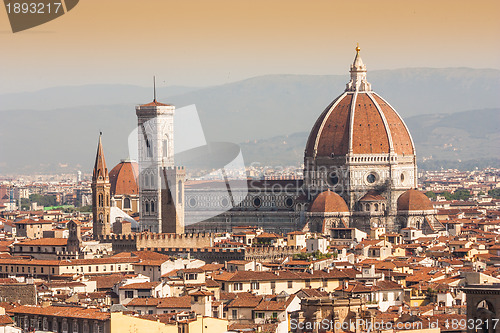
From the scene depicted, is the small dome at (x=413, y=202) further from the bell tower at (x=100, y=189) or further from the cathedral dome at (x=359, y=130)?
the bell tower at (x=100, y=189)

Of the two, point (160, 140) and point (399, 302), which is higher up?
point (160, 140)

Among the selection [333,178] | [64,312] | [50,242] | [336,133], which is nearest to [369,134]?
[336,133]

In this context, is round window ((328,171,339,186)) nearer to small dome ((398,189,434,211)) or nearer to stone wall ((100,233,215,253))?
small dome ((398,189,434,211))

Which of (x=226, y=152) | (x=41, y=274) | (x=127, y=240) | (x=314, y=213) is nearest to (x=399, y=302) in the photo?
(x=41, y=274)

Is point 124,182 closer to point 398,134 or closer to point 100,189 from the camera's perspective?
point 398,134

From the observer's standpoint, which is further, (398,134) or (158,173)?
(398,134)

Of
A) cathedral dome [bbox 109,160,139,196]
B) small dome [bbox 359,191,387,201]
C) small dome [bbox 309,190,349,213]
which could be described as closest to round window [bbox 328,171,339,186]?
small dome [bbox 359,191,387,201]

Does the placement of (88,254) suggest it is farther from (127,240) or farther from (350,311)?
(350,311)
